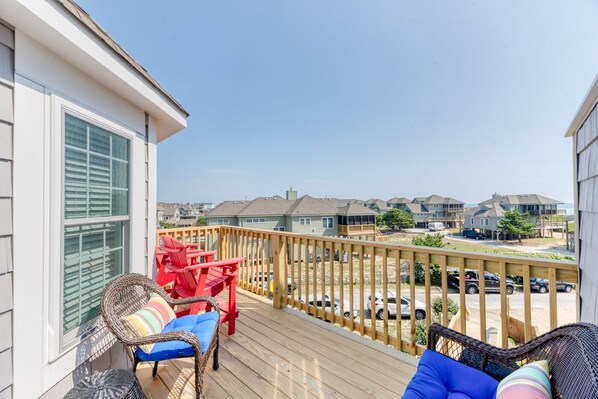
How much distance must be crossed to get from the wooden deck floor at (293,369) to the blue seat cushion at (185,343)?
44 cm

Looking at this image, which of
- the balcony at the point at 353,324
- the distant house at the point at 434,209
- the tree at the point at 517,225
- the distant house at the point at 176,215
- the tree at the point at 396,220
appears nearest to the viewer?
the balcony at the point at 353,324

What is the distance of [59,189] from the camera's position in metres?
1.48

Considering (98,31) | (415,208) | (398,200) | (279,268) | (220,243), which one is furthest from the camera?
(398,200)

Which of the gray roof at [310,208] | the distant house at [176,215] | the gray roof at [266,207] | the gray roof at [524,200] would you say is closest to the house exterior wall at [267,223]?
the gray roof at [266,207]

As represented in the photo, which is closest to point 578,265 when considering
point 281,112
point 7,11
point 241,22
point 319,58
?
point 7,11

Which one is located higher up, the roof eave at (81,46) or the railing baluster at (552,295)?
the roof eave at (81,46)

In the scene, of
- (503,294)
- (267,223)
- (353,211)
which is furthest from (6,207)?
(353,211)

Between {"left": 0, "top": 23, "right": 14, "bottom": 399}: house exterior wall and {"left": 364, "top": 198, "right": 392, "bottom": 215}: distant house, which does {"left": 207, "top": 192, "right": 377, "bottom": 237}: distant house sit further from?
{"left": 0, "top": 23, "right": 14, "bottom": 399}: house exterior wall

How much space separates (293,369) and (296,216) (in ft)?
51.3

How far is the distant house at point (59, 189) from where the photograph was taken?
1203 millimetres

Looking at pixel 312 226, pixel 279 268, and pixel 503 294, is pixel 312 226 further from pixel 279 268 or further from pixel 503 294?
pixel 503 294

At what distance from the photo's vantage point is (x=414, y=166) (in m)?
26.7

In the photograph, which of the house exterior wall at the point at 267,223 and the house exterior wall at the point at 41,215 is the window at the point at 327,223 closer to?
the house exterior wall at the point at 267,223

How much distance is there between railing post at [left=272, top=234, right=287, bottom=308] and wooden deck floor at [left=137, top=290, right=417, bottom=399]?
55 cm
